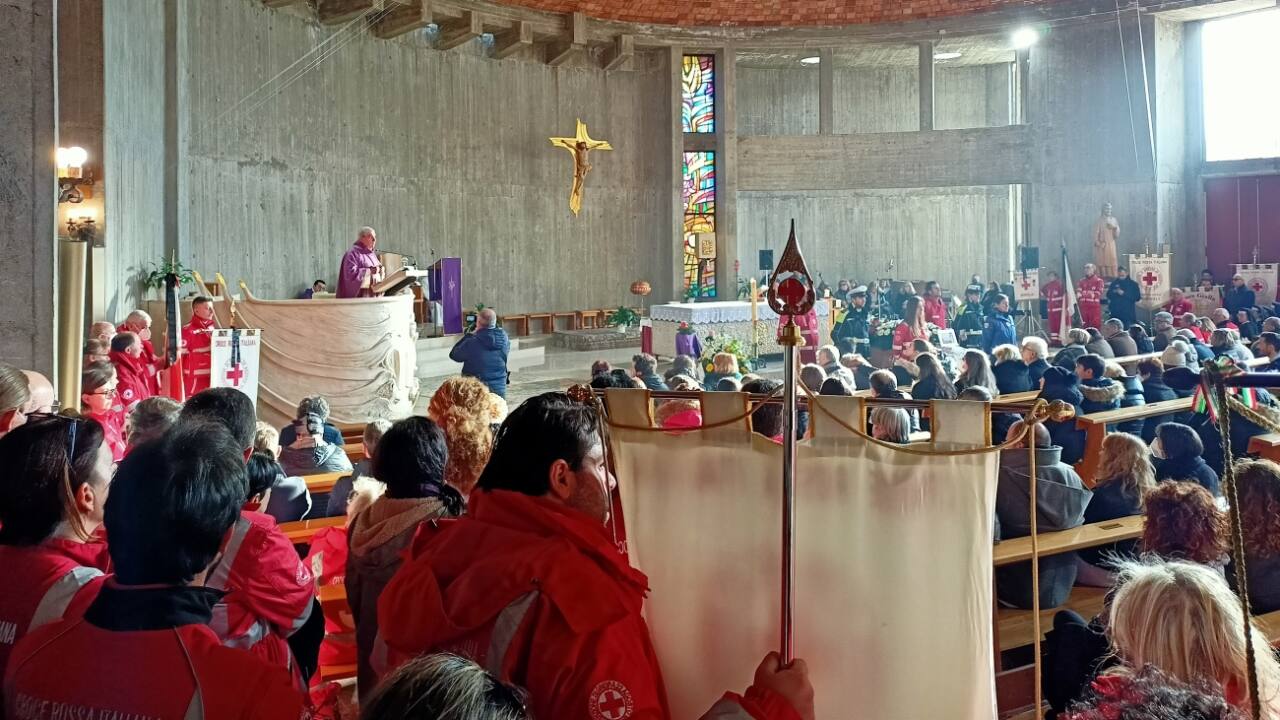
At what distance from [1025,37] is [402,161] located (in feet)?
36.3

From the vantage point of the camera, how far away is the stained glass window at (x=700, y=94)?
19906 mm

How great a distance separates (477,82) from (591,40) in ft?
7.27

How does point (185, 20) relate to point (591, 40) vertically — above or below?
below

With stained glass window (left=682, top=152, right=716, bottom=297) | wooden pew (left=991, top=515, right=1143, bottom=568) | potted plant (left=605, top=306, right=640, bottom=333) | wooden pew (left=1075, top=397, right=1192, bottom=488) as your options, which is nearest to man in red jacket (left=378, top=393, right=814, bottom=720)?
wooden pew (left=991, top=515, right=1143, bottom=568)

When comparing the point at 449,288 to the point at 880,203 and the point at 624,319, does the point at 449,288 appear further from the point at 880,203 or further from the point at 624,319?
the point at 880,203

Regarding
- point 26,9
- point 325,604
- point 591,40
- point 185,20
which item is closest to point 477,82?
point 591,40

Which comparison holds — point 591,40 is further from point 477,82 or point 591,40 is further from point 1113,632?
point 1113,632

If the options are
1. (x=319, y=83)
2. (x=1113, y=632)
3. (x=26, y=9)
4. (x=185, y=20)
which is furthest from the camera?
(x=319, y=83)

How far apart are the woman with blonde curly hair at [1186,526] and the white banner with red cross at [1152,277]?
1496cm

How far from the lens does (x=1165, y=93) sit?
18.0 metres

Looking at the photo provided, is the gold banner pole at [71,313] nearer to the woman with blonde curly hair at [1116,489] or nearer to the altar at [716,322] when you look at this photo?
the woman with blonde curly hair at [1116,489]

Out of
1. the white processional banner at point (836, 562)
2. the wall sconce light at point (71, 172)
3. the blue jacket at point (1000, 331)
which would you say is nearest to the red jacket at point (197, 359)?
the wall sconce light at point (71, 172)

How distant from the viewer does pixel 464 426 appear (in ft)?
12.3

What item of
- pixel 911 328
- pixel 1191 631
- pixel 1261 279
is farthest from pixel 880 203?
pixel 1191 631
